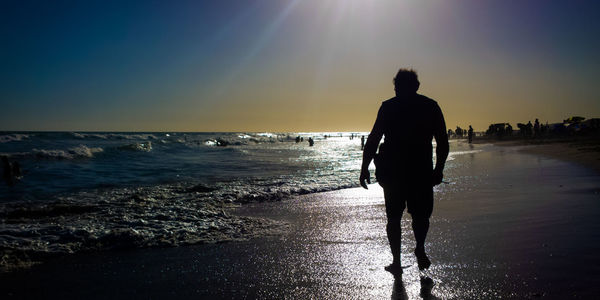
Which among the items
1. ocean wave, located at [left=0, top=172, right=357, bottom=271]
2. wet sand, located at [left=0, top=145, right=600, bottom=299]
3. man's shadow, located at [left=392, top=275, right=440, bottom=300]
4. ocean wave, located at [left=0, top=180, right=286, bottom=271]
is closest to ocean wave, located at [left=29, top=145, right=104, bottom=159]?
ocean wave, located at [left=0, top=172, right=357, bottom=271]

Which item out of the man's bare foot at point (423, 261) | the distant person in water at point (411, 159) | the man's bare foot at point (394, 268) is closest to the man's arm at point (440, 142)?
the distant person in water at point (411, 159)

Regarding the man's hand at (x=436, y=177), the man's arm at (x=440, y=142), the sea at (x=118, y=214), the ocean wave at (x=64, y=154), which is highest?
the man's arm at (x=440, y=142)

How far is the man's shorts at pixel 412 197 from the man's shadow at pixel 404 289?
580 millimetres

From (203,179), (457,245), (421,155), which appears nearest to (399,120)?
(421,155)

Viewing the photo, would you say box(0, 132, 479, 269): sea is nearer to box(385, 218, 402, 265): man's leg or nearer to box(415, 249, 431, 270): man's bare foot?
box(385, 218, 402, 265): man's leg

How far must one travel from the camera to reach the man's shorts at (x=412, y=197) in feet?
10.4

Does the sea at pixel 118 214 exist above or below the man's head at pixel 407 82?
below

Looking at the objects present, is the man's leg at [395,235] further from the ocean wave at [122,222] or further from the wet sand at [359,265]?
the ocean wave at [122,222]

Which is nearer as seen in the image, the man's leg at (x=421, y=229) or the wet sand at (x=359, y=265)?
the wet sand at (x=359, y=265)

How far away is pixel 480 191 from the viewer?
7832mm

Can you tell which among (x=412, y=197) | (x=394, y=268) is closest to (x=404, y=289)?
(x=394, y=268)

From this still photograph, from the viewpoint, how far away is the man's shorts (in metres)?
3.18

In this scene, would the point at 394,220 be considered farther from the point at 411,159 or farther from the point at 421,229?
the point at 411,159

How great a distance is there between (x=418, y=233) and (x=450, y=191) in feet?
17.9
